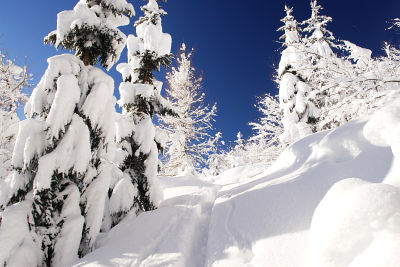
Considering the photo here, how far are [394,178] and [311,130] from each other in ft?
42.3

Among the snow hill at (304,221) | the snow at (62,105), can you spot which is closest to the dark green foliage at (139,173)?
the snow hill at (304,221)

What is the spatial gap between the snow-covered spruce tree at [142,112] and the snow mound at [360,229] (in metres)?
5.66

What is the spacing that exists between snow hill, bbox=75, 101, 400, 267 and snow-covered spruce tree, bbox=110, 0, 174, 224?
0.84m

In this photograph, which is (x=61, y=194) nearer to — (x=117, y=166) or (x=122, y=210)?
(x=122, y=210)

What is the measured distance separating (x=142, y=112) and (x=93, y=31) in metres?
2.90

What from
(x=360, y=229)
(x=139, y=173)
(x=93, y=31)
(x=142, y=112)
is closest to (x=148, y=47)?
(x=142, y=112)

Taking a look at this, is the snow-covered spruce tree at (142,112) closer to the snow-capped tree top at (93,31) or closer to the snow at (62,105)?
the snow-capped tree top at (93,31)

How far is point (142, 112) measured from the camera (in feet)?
27.0

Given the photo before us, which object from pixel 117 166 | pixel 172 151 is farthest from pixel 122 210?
pixel 172 151

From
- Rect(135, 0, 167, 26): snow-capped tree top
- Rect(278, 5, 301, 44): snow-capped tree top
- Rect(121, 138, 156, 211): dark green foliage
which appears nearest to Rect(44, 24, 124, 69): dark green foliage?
Rect(121, 138, 156, 211): dark green foliage

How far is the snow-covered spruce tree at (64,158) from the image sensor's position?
15.5 feet

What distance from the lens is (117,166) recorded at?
7.49m

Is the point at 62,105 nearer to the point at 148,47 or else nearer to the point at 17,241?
the point at 17,241

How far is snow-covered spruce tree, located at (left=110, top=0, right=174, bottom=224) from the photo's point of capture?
7230mm
